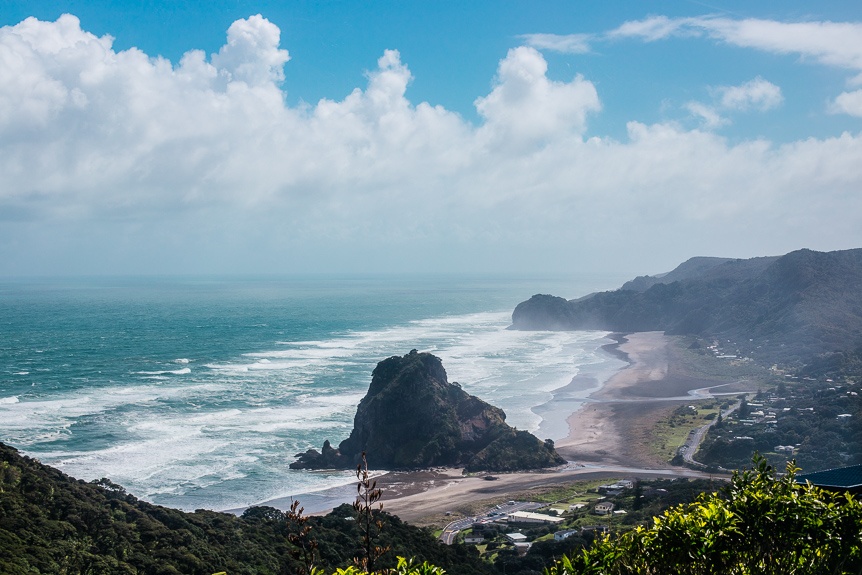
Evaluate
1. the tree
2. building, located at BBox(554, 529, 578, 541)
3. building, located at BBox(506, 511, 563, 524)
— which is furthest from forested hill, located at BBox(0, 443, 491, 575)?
the tree

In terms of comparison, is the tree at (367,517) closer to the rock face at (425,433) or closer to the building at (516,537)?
the building at (516,537)

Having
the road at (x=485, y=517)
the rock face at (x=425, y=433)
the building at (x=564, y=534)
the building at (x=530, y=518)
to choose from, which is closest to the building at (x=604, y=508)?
the building at (x=530, y=518)

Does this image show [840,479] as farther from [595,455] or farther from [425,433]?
[425,433]

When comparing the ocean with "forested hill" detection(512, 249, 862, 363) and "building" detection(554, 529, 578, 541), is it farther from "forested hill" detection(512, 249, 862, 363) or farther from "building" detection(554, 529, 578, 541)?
"building" detection(554, 529, 578, 541)

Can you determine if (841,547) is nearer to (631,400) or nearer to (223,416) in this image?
(223,416)

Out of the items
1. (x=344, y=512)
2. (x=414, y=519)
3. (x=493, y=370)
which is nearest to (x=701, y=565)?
(x=344, y=512)

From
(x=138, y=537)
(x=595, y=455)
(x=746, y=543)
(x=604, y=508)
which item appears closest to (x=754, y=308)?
(x=595, y=455)
